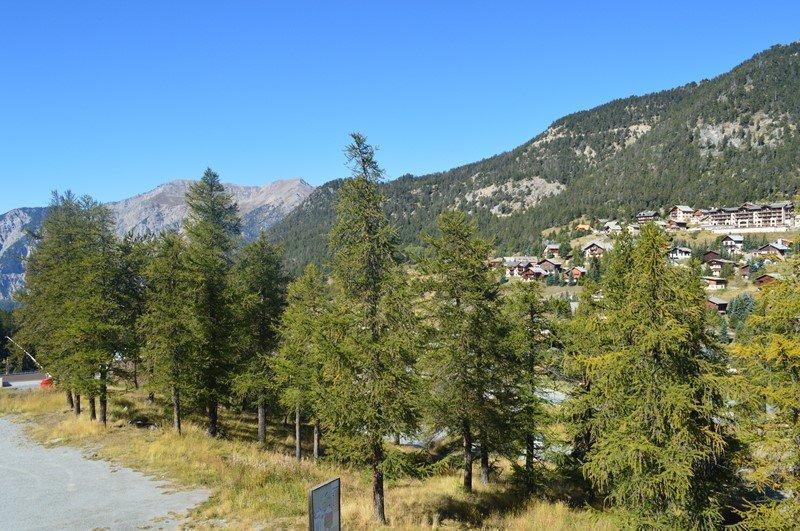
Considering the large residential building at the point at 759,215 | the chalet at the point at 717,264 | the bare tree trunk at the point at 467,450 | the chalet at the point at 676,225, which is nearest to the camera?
the bare tree trunk at the point at 467,450

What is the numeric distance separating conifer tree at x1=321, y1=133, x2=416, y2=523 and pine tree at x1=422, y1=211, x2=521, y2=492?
4.24 meters

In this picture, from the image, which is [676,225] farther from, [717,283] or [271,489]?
[271,489]

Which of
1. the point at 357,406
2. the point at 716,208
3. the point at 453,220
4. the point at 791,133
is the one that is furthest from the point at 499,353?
the point at 791,133

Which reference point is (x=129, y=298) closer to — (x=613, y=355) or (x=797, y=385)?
(x=613, y=355)

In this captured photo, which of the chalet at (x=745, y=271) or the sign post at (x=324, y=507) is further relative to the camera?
the chalet at (x=745, y=271)

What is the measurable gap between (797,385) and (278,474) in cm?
1724

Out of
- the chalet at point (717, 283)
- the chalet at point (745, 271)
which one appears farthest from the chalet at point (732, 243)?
the chalet at point (717, 283)

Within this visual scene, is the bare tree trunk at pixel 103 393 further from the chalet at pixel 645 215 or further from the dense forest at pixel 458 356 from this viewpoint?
the chalet at pixel 645 215

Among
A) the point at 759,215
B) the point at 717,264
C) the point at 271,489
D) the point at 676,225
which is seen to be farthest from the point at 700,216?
the point at 271,489

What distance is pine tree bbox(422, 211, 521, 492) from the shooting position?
19.2 m

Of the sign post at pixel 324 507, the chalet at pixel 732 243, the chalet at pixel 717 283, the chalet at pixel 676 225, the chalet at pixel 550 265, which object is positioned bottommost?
the chalet at pixel 717 283

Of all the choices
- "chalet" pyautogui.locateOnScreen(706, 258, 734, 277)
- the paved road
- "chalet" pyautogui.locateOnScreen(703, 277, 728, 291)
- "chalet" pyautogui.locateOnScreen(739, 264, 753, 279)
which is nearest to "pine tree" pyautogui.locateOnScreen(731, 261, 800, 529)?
the paved road

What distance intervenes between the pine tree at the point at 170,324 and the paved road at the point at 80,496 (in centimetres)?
453

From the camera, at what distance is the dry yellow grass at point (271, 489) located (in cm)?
1537
